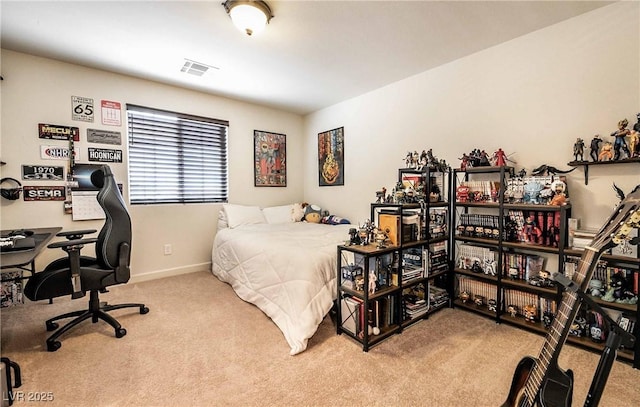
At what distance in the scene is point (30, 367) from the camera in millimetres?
1683

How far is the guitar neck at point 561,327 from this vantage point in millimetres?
992

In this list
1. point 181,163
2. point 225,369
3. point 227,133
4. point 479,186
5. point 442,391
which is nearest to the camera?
point 442,391

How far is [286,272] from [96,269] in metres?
1.42

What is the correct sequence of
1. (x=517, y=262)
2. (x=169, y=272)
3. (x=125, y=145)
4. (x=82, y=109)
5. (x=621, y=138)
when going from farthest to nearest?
(x=169, y=272), (x=125, y=145), (x=82, y=109), (x=517, y=262), (x=621, y=138)

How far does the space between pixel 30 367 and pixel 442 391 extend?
8.15ft

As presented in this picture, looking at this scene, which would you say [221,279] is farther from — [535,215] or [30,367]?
[535,215]

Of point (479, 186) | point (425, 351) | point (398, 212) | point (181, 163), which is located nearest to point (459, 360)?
point (425, 351)

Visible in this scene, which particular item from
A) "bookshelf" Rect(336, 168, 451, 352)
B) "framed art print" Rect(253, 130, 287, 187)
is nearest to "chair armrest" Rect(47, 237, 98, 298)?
"bookshelf" Rect(336, 168, 451, 352)

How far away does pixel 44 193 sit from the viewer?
8.97 ft

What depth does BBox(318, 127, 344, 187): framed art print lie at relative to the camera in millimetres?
4039

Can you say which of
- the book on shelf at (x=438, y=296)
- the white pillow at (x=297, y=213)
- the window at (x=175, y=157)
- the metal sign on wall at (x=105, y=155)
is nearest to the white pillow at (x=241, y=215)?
the window at (x=175, y=157)

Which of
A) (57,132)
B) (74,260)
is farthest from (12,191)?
(74,260)

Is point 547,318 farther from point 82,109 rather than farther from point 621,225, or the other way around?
point 82,109

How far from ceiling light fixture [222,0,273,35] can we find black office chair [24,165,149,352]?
5.04ft
